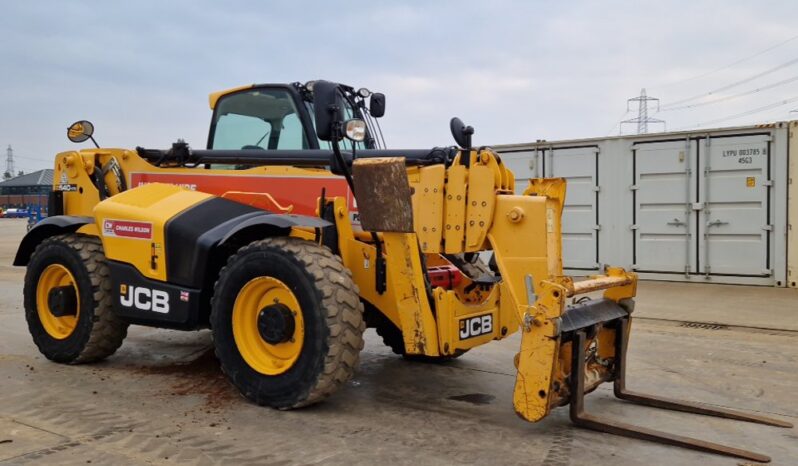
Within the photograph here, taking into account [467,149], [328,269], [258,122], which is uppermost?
[258,122]

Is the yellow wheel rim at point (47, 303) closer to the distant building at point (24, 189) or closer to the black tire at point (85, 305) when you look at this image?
the black tire at point (85, 305)

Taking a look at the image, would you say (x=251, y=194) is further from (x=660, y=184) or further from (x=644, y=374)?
(x=660, y=184)

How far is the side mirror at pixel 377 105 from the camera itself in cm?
626

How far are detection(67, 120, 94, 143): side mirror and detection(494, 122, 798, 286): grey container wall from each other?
835cm

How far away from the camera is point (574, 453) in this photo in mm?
3857

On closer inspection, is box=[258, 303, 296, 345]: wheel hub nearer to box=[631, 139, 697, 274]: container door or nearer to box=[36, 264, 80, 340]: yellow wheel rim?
box=[36, 264, 80, 340]: yellow wheel rim

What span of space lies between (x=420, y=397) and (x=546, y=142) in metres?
8.58

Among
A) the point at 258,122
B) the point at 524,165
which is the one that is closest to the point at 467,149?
the point at 258,122

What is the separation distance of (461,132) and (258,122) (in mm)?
2242

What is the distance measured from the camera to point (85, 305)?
5.76 m

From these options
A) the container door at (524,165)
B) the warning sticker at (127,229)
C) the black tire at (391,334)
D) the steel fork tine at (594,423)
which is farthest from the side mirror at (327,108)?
the container door at (524,165)

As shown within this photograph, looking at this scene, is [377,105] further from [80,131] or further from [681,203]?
[681,203]

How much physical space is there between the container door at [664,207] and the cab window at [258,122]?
7658 mm

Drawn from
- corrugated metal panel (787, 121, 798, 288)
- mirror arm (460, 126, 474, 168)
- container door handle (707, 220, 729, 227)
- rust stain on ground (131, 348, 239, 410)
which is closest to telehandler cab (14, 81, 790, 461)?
mirror arm (460, 126, 474, 168)
